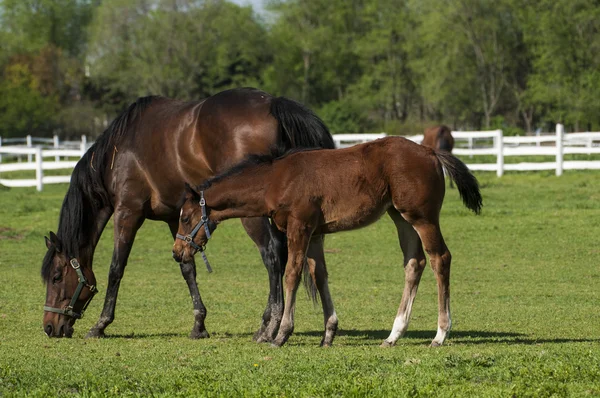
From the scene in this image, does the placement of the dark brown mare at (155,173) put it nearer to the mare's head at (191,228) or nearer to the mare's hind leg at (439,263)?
the mare's head at (191,228)

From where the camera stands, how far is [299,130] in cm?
939

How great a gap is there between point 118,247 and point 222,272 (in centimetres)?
505

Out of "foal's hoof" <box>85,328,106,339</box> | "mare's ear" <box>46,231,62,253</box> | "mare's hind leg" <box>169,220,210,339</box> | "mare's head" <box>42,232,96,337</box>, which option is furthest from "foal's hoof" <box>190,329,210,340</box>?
"mare's ear" <box>46,231,62,253</box>

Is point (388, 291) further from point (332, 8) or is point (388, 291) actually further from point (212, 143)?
point (332, 8)

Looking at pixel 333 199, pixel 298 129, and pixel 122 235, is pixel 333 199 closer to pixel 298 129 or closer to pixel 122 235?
pixel 298 129

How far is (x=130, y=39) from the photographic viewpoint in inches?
2960

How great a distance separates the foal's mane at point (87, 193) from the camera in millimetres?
9914

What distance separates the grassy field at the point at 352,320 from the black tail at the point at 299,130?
1.74m

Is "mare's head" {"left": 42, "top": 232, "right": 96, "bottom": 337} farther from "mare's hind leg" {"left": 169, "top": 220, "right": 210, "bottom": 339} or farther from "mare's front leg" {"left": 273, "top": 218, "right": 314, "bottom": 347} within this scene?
"mare's front leg" {"left": 273, "top": 218, "right": 314, "bottom": 347}

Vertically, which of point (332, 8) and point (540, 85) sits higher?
point (332, 8)

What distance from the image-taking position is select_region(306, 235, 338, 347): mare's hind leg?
8641 millimetres

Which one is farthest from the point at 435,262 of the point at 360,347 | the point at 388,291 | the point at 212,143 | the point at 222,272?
the point at 222,272

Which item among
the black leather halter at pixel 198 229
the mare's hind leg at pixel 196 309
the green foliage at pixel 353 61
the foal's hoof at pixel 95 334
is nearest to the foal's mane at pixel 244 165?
the black leather halter at pixel 198 229

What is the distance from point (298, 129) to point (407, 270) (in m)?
1.82
